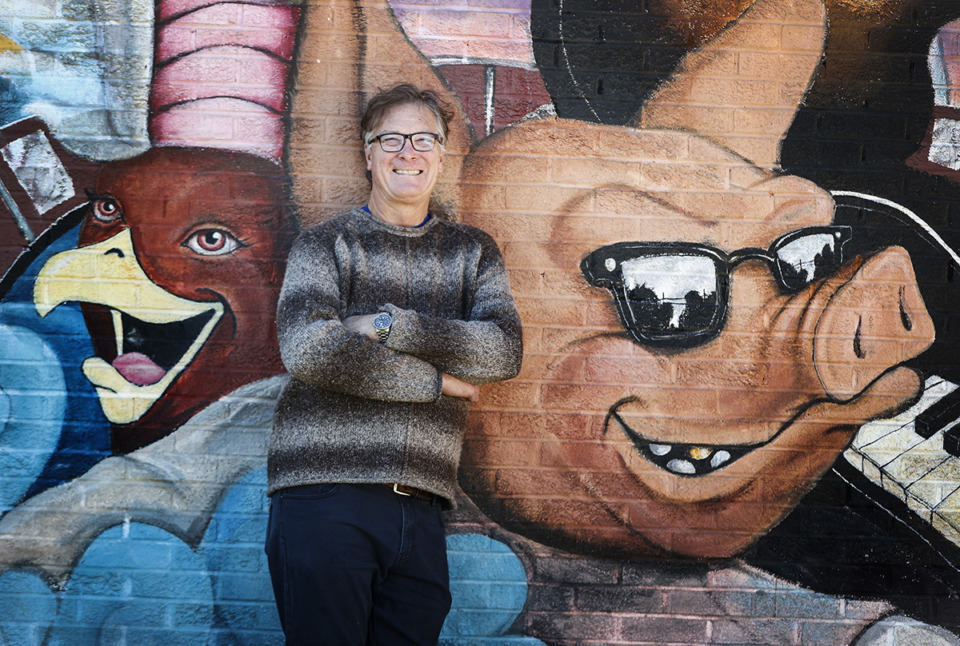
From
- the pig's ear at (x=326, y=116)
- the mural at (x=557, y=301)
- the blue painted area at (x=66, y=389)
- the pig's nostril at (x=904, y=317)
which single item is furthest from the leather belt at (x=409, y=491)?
the pig's nostril at (x=904, y=317)

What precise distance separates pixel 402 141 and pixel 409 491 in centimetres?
109

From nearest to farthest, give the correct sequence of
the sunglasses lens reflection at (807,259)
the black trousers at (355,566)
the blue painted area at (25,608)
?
1. the black trousers at (355,566)
2. the blue painted area at (25,608)
3. the sunglasses lens reflection at (807,259)

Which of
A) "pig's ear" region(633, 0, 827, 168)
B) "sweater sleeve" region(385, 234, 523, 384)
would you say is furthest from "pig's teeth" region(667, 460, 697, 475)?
"pig's ear" region(633, 0, 827, 168)

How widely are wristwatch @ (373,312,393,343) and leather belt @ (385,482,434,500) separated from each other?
42cm

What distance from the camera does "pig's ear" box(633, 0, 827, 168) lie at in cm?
288

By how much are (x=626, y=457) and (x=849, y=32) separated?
1849 millimetres

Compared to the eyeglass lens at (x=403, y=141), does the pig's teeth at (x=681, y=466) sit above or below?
below

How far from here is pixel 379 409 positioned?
2.16 m

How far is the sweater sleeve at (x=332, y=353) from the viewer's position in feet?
6.76

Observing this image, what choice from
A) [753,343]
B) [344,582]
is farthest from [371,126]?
[753,343]

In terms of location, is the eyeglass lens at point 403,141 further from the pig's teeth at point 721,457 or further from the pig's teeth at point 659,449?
the pig's teeth at point 721,457

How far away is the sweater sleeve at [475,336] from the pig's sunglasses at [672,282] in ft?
2.07

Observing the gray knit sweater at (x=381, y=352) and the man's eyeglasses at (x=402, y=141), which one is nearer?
the gray knit sweater at (x=381, y=352)

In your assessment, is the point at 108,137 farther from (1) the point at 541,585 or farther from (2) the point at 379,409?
(1) the point at 541,585
